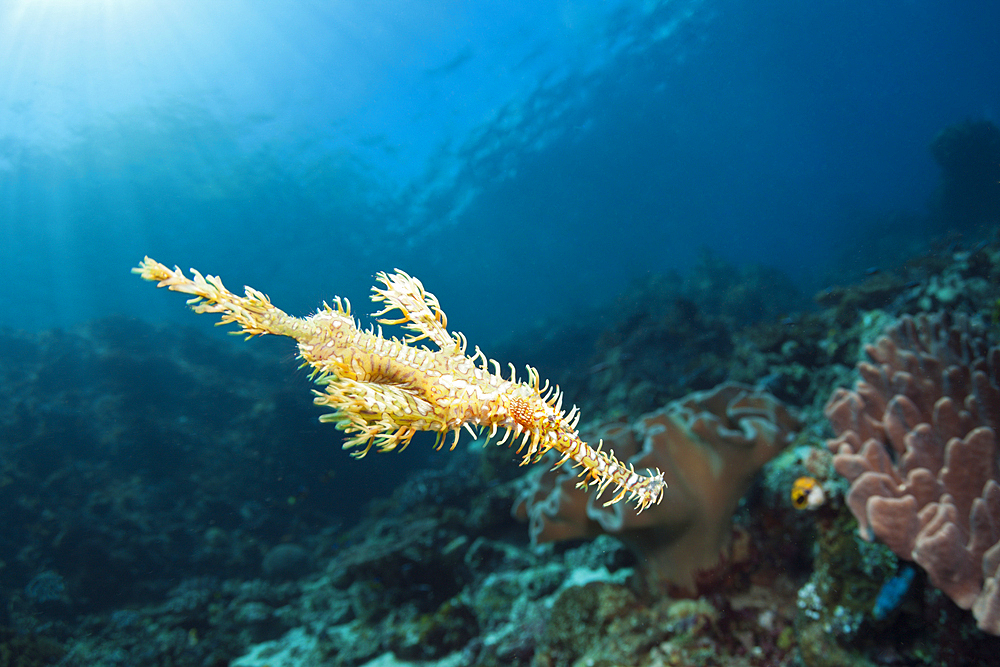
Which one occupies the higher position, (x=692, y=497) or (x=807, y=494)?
(x=692, y=497)

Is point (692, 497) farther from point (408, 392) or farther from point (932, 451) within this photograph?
point (408, 392)

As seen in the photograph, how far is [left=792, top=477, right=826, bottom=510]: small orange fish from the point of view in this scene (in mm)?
3871

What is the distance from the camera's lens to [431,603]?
7.50 m

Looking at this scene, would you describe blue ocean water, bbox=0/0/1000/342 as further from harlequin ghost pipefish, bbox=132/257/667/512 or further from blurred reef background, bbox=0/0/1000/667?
harlequin ghost pipefish, bbox=132/257/667/512

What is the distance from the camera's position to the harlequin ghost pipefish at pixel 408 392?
1.40 metres

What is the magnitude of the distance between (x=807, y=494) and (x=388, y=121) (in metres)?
44.4

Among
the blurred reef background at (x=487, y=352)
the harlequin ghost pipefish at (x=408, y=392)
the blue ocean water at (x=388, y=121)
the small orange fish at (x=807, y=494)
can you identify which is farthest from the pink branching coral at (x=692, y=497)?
the blue ocean water at (x=388, y=121)

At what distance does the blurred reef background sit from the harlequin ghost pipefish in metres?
0.39

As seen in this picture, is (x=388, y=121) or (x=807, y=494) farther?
(x=388, y=121)

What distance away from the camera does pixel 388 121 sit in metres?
40.2

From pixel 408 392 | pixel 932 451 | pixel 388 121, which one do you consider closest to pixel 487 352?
pixel 388 121

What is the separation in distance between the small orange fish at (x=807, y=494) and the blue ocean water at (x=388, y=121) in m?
38.1

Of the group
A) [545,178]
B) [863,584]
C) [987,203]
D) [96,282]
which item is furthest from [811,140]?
[96,282]

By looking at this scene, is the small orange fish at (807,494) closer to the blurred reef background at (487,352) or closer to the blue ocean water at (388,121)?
the blurred reef background at (487,352)
